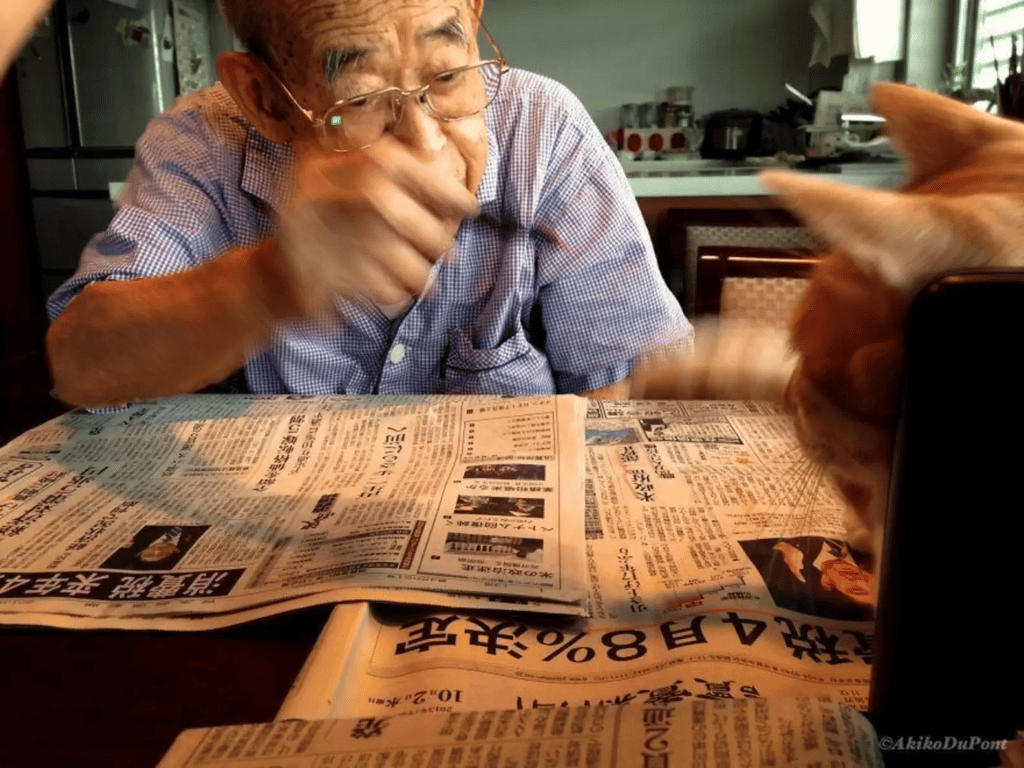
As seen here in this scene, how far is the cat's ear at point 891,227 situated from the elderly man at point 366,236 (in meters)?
0.20

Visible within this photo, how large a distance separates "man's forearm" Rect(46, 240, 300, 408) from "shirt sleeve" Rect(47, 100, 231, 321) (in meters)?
0.07

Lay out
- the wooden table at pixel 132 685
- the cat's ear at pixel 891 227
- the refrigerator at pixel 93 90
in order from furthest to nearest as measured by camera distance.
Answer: the refrigerator at pixel 93 90 → the wooden table at pixel 132 685 → the cat's ear at pixel 891 227

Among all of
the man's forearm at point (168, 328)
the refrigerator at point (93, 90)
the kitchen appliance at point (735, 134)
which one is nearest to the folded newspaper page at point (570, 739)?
the man's forearm at point (168, 328)

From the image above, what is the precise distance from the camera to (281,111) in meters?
0.84

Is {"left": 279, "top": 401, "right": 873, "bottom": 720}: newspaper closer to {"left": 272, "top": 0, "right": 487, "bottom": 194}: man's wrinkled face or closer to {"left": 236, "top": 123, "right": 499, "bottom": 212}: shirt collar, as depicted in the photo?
{"left": 272, "top": 0, "right": 487, "bottom": 194}: man's wrinkled face

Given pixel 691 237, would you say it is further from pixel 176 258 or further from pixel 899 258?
pixel 899 258

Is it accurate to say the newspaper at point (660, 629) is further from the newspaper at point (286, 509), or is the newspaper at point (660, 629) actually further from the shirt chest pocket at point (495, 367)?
the shirt chest pocket at point (495, 367)

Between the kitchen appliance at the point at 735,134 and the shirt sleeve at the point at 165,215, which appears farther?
the kitchen appliance at the point at 735,134

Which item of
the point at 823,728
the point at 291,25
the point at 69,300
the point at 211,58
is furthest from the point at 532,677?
the point at 211,58

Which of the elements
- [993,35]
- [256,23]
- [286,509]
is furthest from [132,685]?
[993,35]

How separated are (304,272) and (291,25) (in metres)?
0.39

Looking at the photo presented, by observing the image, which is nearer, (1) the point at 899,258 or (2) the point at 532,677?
(1) the point at 899,258

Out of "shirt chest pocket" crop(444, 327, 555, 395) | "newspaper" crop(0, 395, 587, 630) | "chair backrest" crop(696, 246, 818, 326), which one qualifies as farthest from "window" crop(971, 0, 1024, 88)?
"newspaper" crop(0, 395, 587, 630)

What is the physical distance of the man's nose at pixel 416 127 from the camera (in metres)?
0.70
